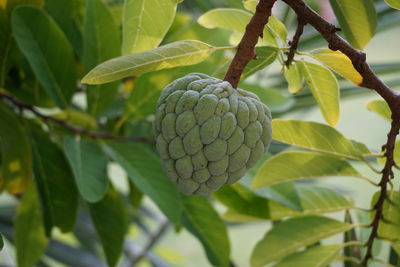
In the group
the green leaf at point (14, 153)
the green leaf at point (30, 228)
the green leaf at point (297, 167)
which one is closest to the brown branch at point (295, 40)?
the green leaf at point (297, 167)

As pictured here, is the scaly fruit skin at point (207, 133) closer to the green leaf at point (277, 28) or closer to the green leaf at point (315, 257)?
the green leaf at point (277, 28)

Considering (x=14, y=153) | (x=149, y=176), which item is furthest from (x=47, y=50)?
(x=149, y=176)

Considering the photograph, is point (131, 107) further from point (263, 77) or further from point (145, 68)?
point (263, 77)

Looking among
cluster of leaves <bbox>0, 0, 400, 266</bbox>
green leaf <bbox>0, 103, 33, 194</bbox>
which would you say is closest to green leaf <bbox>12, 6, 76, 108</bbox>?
cluster of leaves <bbox>0, 0, 400, 266</bbox>

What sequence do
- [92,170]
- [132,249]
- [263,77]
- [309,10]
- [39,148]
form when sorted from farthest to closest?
[132,249]
[263,77]
[39,148]
[92,170]
[309,10]

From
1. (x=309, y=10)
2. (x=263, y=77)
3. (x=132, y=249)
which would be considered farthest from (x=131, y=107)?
(x=132, y=249)
